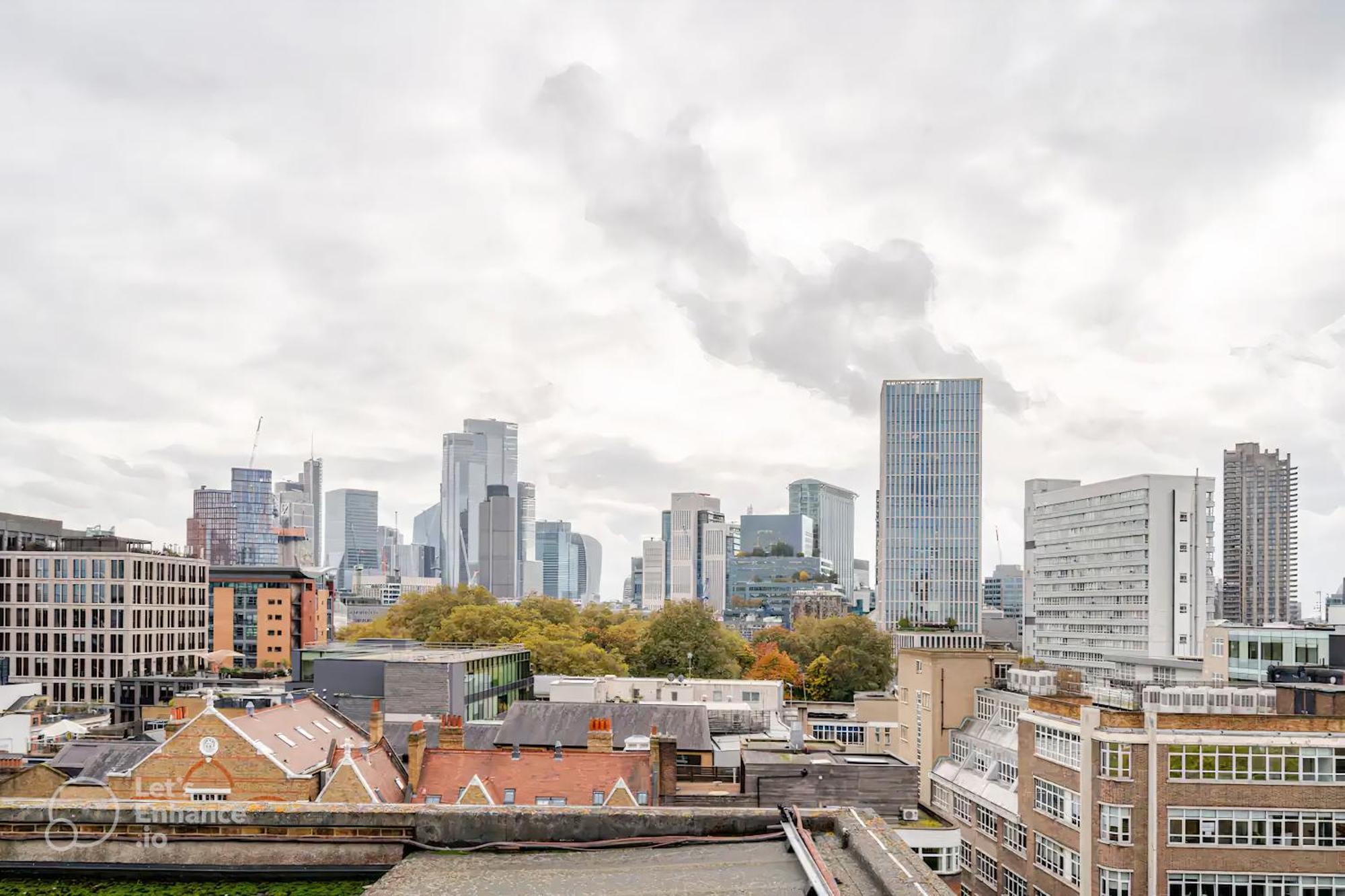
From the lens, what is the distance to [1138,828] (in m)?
36.7

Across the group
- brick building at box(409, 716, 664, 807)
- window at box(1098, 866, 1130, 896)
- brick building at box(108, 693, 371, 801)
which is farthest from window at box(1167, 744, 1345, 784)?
brick building at box(108, 693, 371, 801)

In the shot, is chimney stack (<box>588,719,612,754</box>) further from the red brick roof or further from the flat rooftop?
the flat rooftop

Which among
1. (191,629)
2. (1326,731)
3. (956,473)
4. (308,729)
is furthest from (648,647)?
(956,473)

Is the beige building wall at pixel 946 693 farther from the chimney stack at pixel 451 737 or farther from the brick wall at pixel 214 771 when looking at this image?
the brick wall at pixel 214 771

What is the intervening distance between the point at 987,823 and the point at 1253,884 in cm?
1209

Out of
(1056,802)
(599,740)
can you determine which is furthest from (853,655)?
(599,740)

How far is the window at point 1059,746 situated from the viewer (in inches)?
1524

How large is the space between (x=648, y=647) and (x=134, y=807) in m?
101

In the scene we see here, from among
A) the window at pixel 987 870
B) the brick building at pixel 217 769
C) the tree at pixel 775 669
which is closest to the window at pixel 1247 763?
the window at pixel 987 870

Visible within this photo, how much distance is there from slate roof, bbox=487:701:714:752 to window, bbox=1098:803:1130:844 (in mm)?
18328

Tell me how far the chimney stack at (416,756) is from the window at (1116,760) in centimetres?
2555

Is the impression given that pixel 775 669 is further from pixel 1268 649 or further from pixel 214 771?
pixel 214 771

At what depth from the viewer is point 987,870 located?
45.9 meters

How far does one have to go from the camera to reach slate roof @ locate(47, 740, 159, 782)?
127 feet
